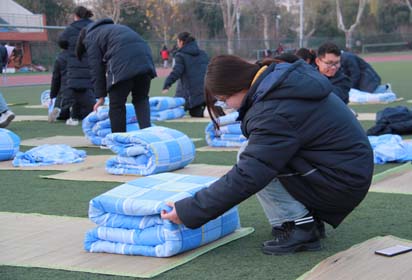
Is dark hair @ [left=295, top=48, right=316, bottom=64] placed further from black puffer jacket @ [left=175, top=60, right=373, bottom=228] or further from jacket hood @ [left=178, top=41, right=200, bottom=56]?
jacket hood @ [left=178, top=41, right=200, bottom=56]

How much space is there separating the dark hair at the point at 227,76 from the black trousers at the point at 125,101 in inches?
157

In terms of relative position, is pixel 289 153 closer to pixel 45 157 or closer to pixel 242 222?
pixel 242 222

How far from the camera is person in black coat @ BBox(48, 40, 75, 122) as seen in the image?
10.6 metres

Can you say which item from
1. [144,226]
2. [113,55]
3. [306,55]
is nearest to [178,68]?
[113,55]

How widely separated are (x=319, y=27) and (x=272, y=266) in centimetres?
5678

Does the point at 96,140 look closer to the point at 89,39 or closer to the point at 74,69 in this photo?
the point at 89,39

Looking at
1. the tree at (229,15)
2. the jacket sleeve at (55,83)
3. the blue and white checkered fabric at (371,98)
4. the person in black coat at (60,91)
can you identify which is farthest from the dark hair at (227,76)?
the tree at (229,15)

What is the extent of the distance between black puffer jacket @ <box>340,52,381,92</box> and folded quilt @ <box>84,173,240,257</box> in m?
8.73

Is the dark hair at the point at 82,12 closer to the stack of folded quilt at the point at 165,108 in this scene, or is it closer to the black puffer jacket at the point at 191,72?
the stack of folded quilt at the point at 165,108

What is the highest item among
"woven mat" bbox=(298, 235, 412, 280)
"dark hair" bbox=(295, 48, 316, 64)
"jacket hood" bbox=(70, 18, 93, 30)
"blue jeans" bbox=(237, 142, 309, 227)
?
"jacket hood" bbox=(70, 18, 93, 30)

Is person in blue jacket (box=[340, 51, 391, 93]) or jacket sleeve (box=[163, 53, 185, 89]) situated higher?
jacket sleeve (box=[163, 53, 185, 89])

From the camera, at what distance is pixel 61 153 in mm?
6898

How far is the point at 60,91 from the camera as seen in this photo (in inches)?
431

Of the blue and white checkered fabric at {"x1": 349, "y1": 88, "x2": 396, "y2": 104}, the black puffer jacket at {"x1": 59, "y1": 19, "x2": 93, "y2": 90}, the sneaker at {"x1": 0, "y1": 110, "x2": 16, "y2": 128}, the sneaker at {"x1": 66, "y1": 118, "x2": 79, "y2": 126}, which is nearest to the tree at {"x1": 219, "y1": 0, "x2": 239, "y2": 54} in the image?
the blue and white checkered fabric at {"x1": 349, "y1": 88, "x2": 396, "y2": 104}
